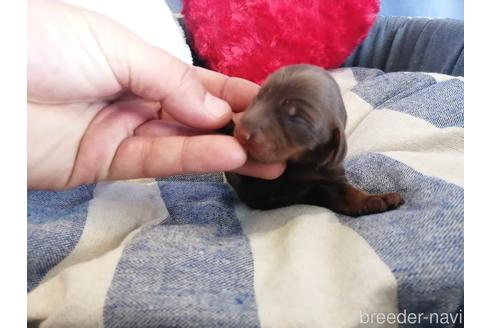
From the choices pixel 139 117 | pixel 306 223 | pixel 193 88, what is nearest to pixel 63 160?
pixel 139 117

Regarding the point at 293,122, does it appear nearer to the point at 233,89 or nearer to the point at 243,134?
the point at 243,134

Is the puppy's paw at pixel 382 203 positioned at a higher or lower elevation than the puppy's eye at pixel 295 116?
lower

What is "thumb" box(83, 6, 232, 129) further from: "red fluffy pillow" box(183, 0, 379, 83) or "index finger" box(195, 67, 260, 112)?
"red fluffy pillow" box(183, 0, 379, 83)

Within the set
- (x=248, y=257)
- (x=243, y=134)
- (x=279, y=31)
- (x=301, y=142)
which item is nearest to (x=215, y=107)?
(x=243, y=134)

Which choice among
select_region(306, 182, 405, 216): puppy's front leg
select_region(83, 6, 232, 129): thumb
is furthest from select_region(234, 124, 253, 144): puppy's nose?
select_region(306, 182, 405, 216): puppy's front leg

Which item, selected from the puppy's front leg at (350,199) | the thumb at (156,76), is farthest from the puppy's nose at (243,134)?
the puppy's front leg at (350,199)

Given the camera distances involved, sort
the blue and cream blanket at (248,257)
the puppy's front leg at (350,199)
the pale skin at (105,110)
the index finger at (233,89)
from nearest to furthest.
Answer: the blue and cream blanket at (248,257) → the pale skin at (105,110) → the puppy's front leg at (350,199) → the index finger at (233,89)

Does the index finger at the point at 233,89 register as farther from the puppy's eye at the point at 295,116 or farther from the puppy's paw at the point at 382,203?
the puppy's paw at the point at 382,203
